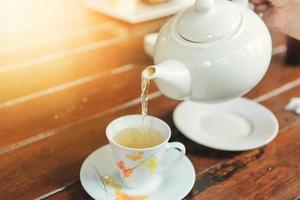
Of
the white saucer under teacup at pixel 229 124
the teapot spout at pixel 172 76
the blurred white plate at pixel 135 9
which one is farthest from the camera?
the blurred white plate at pixel 135 9

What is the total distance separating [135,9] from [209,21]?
73cm

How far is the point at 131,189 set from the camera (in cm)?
62

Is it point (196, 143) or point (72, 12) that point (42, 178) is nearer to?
point (196, 143)

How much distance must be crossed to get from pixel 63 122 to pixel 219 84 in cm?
32

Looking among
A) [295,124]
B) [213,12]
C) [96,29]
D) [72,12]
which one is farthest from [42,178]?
[72,12]

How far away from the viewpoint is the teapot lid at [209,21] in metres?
0.60

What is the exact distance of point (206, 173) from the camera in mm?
665

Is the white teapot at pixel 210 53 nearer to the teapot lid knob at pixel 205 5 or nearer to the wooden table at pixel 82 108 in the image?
the teapot lid knob at pixel 205 5

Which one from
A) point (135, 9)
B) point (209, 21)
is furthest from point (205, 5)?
point (135, 9)

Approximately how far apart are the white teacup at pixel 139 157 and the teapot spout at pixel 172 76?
7 centimetres

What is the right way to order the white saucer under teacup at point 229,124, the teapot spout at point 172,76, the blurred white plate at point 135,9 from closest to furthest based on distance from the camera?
1. the teapot spout at point 172,76
2. the white saucer under teacup at point 229,124
3. the blurred white plate at point 135,9

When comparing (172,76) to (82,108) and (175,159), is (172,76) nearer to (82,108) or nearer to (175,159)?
(175,159)

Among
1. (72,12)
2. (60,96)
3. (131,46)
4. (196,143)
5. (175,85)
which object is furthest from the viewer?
(72,12)

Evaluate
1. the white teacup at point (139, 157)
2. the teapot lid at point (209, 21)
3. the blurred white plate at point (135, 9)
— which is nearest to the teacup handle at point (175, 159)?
the white teacup at point (139, 157)
